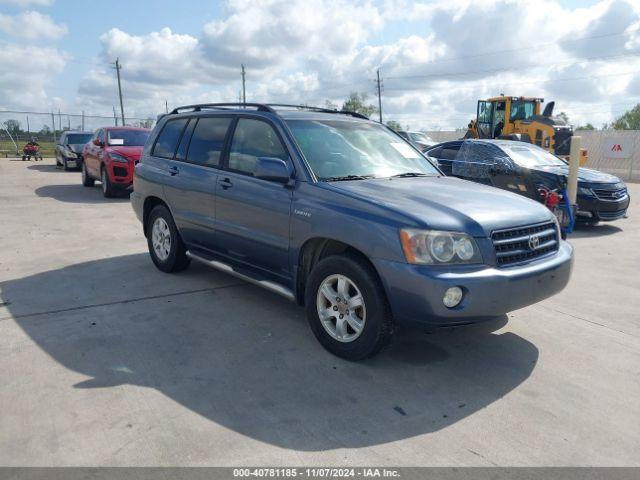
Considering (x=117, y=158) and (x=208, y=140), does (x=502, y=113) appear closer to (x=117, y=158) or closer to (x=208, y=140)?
(x=117, y=158)

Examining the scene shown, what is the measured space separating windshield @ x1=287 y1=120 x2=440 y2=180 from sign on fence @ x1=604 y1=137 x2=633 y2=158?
78.2 feet

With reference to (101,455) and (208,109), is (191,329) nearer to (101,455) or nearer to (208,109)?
(101,455)

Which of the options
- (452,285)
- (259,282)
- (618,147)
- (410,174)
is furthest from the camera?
(618,147)

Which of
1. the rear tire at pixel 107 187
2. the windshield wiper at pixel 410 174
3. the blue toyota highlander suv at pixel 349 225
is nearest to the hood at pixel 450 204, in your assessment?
the blue toyota highlander suv at pixel 349 225

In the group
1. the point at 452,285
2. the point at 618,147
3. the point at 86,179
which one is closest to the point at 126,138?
the point at 86,179

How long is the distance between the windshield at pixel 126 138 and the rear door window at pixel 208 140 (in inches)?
336

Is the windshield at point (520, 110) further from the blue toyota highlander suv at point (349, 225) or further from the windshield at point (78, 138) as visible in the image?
the blue toyota highlander suv at point (349, 225)

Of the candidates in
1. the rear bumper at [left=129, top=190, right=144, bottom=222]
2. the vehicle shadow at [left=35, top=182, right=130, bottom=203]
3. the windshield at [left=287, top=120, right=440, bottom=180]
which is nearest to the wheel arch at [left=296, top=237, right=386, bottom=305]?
the windshield at [left=287, top=120, right=440, bottom=180]

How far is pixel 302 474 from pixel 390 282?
1353mm

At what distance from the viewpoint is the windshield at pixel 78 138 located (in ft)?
68.1

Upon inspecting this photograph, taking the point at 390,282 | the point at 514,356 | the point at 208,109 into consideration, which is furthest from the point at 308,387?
the point at 208,109

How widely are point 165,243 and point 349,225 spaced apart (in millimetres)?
3053

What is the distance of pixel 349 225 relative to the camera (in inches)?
148

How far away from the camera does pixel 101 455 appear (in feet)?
9.07
